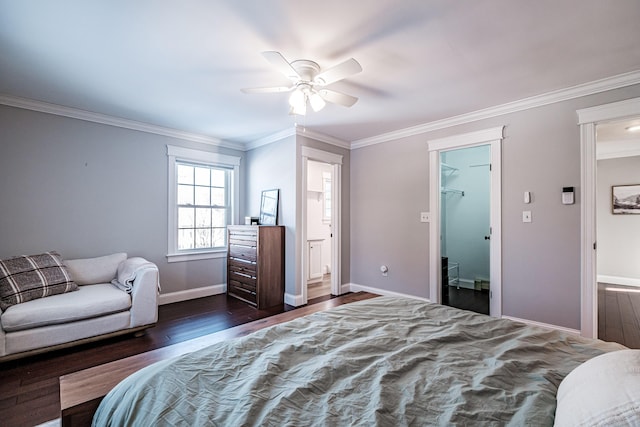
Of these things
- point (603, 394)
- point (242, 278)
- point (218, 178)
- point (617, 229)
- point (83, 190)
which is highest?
point (218, 178)

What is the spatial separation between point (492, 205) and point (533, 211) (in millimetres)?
398

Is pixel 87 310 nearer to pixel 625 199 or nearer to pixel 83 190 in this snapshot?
pixel 83 190

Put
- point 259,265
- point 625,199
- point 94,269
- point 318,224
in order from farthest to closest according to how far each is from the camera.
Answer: point 318,224
point 625,199
point 259,265
point 94,269

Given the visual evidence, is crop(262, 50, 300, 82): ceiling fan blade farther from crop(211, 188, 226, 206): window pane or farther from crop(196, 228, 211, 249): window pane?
crop(196, 228, 211, 249): window pane

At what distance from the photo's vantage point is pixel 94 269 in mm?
3359

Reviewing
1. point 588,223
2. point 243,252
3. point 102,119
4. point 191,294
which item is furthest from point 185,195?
point 588,223

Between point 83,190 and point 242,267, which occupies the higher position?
point 83,190

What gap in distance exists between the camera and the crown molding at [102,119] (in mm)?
3154

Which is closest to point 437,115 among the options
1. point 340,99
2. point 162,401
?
point 340,99

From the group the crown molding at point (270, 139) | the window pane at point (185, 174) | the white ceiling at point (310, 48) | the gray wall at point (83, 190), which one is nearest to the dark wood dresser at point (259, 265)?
the gray wall at point (83, 190)

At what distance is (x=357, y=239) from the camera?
4.79m

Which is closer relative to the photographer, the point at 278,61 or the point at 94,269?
the point at 278,61

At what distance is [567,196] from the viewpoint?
287 cm

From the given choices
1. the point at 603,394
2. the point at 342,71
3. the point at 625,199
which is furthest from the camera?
the point at 625,199
